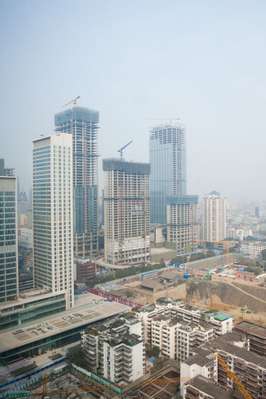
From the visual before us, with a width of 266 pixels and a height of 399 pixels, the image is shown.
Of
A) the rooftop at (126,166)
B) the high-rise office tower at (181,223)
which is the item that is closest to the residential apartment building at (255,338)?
the rooftop at (126,166)

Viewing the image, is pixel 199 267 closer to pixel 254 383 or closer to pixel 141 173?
pixel 141 173

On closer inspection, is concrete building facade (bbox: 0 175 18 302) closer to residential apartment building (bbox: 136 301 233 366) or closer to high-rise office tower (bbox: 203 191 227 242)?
residential apartment building (bbox: 136 301 233 366)

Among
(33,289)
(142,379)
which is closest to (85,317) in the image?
(33,289)

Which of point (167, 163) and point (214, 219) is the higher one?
point (167, 163)

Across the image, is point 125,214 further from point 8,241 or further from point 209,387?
point 209,387

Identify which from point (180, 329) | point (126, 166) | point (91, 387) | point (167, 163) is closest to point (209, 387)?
point (180, 329)

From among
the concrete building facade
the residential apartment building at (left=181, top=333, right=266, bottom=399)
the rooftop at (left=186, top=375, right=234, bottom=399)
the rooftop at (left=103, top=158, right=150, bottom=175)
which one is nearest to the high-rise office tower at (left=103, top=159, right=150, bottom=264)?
the rooftop at (left=103, top=158, right=150, bottom=175)

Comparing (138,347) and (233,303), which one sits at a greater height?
(138,347)
